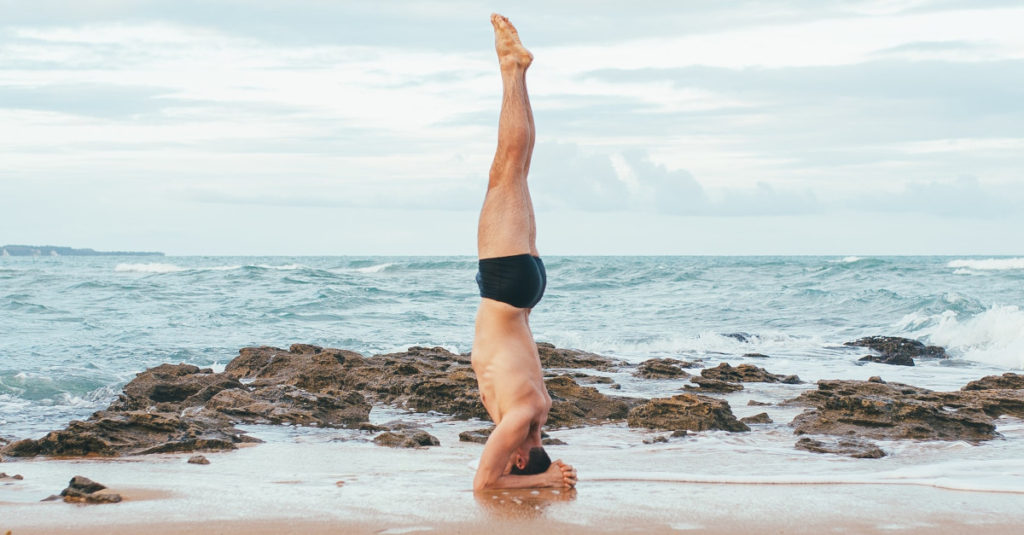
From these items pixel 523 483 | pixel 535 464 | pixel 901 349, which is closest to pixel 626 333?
→ pixel 901 349

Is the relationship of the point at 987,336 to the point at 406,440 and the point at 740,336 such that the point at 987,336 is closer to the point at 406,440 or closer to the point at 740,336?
the point at 740,336

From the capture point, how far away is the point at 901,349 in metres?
18.9

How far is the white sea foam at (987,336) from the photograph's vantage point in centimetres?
1827

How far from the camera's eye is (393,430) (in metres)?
8.91

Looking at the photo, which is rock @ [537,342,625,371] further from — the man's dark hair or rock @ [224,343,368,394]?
the man's dark hair

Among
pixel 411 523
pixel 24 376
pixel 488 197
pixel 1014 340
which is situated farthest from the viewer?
pixel 1014 340

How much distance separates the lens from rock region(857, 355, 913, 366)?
57.1 feet

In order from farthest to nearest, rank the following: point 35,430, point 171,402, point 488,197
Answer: point 171,402 < point 35,430 < point 488,197

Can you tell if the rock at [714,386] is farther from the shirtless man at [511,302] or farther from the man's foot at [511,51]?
the man's foot at [511,51]

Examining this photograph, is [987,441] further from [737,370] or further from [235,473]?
[235,473]

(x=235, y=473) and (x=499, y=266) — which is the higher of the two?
(x=499, y=266)

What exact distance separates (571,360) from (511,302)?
10.1m

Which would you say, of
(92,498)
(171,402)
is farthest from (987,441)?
(171,402)

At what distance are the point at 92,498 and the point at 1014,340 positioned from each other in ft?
63.8
